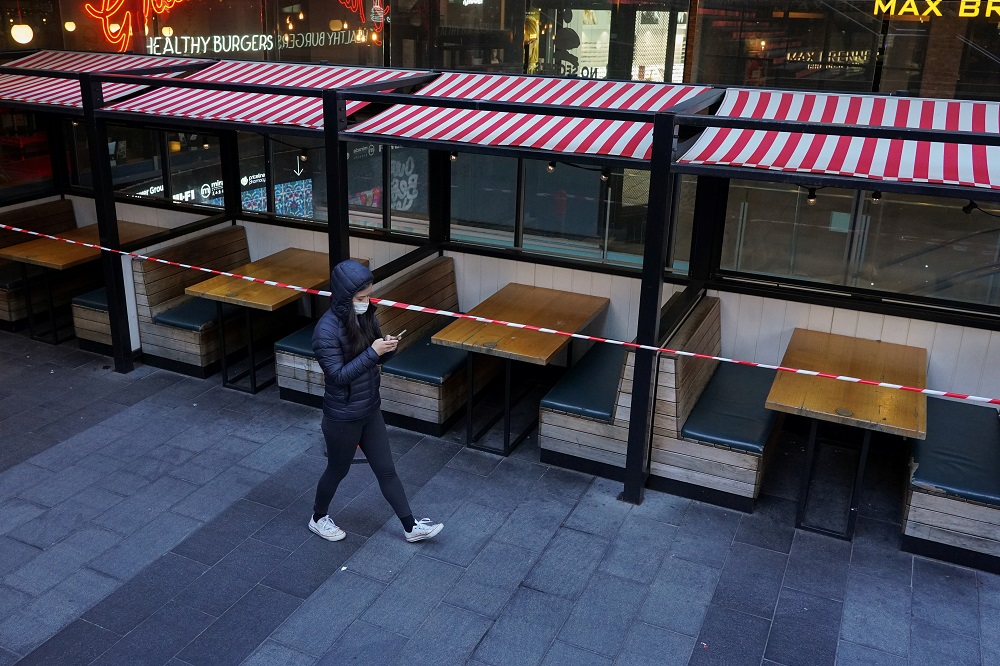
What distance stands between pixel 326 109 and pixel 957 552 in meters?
5.11

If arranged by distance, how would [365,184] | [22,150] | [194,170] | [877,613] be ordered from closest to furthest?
[877,613] < [365,184] < [194,170] < [22,150]

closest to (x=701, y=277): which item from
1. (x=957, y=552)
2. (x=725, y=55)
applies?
(x=725, y=55)

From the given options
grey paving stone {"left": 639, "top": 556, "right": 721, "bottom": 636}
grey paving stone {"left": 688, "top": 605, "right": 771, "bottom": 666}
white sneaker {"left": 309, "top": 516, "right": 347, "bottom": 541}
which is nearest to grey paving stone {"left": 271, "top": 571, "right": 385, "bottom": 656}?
white sneaker {"left": 309, "top": 516, "right": 347, "bottom": 541}

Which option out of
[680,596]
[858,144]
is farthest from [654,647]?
[858,144]

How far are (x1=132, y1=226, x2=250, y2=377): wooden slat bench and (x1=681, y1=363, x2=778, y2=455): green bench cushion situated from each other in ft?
14.0

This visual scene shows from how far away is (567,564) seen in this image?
5367mm

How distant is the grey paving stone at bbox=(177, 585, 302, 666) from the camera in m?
4.54

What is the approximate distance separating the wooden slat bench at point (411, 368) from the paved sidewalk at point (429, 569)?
11.1 inches

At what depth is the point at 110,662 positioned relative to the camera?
448 cm

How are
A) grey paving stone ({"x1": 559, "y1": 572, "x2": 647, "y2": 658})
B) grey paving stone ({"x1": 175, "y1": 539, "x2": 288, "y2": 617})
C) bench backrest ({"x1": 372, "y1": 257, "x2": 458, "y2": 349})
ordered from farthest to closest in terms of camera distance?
bench backrest ({"x1": 372, "y1": 257, "x2": 458, "y2": 349}) < grey paving stone ({"x1": 175, "y1": 539, "x2": 288, "y2": 617}) < grey paving stone ({"x1": 559, "y1": 572, "x2": 647, "y2": 658})

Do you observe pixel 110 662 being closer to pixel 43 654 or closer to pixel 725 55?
pixel 43 654

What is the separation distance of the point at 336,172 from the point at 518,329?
1786mm

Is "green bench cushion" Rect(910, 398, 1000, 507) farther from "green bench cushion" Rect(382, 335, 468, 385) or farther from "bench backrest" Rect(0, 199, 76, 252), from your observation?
"bench backrest" Rect(0, 199, 76, 252)

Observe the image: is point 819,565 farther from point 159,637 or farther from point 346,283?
point 159,637
